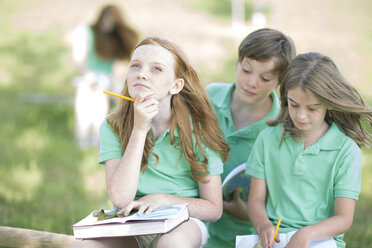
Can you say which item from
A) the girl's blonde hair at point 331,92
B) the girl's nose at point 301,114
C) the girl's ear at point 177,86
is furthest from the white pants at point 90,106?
the girl's nose at point 301,114

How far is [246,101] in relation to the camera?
115 inches

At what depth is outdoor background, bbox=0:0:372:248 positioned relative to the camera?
4125 millimetres

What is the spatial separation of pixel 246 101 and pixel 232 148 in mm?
314

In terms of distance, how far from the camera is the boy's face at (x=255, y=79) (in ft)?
9.32

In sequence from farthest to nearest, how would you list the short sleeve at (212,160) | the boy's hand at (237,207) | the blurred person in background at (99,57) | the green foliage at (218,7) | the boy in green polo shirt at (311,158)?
the green foliage at (218,7), the blurred person in background at (99,57), the boy's hand at (237,207), the short sleeve at (212,160), the boy in green polo shirt at (311,158)

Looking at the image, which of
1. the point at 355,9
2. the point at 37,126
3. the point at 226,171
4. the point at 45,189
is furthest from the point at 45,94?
the point at 355,9

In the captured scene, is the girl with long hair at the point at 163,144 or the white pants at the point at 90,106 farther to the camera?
the white pants at the point at 90,106

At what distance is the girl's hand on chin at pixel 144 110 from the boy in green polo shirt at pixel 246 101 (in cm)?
70

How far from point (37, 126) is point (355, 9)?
8.63m

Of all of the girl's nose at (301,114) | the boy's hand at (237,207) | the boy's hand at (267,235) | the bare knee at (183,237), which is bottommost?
the boy's hand at (237,207)

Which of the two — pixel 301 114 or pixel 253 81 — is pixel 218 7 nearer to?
pixel 253 81

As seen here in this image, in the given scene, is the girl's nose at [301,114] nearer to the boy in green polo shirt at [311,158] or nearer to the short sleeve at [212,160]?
the boy in green polo shirt at [311,158]

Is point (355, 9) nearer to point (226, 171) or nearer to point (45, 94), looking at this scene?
point (45, 94)

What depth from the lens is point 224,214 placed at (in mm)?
3117
